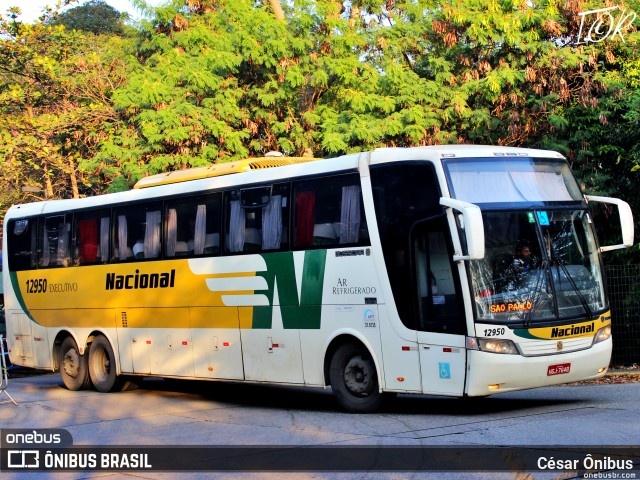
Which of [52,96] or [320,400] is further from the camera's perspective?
[52,96]

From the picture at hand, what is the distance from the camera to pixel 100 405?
1630cm

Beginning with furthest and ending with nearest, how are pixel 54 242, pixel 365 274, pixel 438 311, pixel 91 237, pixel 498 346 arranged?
pixel 54 242
pixel 91 237
pixel 365 274
pixel 438 311
pixel 498 346

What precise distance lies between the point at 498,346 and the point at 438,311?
908 mm

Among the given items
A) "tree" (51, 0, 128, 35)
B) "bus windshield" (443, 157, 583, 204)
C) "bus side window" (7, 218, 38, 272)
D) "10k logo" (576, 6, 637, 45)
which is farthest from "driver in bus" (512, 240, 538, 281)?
"tree" (51, 0, 128, 35)

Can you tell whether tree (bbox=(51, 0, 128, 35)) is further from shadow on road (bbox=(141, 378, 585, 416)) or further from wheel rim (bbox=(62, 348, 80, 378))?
shadow on road (bbox=(141, 378, 585, 416))

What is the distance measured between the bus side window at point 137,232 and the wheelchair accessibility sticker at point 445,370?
671 cm

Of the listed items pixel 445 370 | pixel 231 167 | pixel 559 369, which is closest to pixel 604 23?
pixel 231 167

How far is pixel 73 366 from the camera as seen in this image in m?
19.5

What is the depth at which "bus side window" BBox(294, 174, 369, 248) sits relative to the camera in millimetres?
13406

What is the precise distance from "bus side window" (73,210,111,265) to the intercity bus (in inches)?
3.6

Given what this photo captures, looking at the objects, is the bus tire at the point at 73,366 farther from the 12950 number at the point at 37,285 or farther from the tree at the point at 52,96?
the tree at the point at 52,96

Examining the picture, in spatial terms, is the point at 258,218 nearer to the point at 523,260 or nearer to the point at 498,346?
the point at 523,260

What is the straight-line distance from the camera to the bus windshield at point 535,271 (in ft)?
39.1

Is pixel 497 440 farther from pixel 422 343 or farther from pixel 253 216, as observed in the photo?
pixel 253 216
